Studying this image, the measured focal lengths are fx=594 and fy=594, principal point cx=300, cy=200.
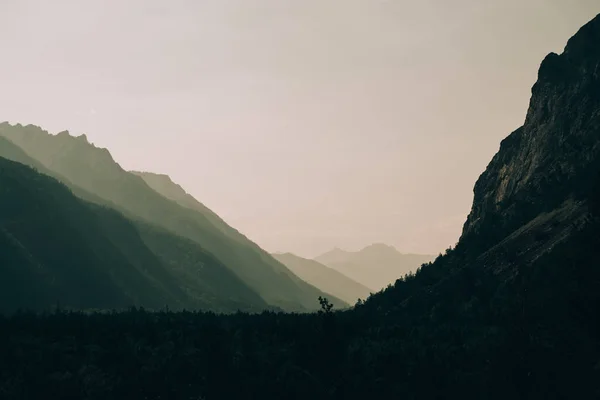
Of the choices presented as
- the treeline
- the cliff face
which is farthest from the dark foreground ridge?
the cliff face

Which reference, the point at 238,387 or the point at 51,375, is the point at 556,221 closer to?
the point at 238,387

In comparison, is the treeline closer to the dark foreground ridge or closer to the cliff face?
the dark foreground ridge

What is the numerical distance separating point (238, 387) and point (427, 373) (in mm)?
29510

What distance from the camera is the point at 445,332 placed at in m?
126

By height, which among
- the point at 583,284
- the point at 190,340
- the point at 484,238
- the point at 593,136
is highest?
the point at 593,136

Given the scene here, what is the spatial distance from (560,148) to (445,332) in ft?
264

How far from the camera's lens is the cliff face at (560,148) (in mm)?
157250

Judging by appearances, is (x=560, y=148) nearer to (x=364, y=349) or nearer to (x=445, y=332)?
(x=445, y=332)

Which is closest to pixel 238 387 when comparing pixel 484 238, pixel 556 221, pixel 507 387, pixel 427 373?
pixel 427 373

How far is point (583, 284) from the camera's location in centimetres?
4628

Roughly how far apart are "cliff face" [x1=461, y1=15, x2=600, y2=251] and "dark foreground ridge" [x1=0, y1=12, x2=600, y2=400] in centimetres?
51

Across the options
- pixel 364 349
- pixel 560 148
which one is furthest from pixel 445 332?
pixel 560 148

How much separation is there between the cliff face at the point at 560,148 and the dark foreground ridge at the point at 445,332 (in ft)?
1.67

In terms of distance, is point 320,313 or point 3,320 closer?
point 320,313
